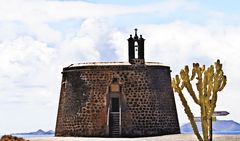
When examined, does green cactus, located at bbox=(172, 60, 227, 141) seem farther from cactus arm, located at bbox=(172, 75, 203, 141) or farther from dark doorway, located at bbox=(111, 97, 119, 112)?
dark doorway, located at bbox=(111, 97, 119, 112)

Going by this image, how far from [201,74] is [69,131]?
83.4 feet

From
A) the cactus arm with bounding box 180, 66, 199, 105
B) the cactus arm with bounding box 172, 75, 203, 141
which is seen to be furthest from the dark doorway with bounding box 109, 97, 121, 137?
the cactus arm with bounding box 180, 66, 199, 105

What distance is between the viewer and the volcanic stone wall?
45.9 metres

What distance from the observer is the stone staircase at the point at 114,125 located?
45531 millimetres

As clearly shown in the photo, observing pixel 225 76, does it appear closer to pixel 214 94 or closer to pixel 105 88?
pixel 214 94

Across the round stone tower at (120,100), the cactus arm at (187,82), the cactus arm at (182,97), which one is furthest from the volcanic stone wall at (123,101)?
the cactus arm at (187,82)

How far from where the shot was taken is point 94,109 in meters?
46.2

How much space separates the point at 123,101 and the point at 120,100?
22cm

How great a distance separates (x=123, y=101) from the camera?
46.2m

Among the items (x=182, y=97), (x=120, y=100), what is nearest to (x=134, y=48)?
(x=120, y=100)

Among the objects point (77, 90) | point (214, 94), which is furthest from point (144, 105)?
point (214, 94)

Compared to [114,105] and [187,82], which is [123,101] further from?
[187,82]

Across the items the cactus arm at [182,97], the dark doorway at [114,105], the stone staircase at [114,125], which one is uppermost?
the dark doorway at [114,105]

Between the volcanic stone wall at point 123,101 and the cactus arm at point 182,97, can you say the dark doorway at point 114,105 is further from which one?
the cactus arm at point 182,97
